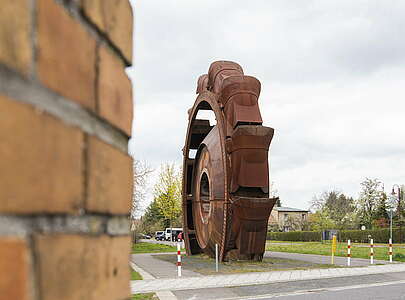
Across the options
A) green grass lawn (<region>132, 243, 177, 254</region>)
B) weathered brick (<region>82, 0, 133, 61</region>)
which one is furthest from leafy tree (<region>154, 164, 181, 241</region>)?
weathered brick (<region>82, 0, 133, 61</region>)

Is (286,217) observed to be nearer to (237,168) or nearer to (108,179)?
(237,168)

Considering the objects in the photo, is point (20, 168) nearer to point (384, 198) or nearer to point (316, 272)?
point (316, 272)

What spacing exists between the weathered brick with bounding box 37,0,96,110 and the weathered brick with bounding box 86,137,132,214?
0.29 ft

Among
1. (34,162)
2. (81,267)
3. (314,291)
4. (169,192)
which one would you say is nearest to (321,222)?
(169,192)

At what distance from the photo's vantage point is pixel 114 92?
3.28 feet

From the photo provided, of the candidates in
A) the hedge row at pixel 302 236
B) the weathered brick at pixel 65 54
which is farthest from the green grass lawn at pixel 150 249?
the weathered brick at pixel 65 54

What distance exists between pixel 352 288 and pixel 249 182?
20.5 ft

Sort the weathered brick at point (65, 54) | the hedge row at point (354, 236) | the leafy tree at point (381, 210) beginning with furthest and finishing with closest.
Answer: the leafy tree at point (381, 210)
the hedge row at point (354, 236)
the weathered brick at point (65, 54)

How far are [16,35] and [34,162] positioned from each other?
15cm

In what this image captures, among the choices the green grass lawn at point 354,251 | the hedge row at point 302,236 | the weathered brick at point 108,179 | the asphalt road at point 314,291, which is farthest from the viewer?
the hedge row at point 302,236

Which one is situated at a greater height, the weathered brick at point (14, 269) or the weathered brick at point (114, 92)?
the weathered brick at point (114, 92)

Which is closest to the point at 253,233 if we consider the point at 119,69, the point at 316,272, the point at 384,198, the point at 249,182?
the point at 249,182

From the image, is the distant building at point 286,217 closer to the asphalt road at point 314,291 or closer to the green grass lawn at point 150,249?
the green grass lawn at point 150,249

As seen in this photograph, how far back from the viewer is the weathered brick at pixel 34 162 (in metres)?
0.60
